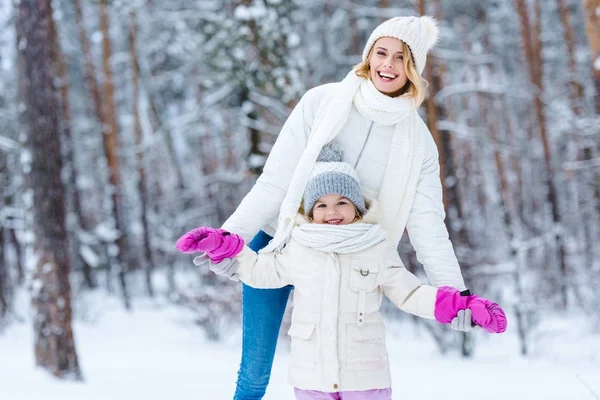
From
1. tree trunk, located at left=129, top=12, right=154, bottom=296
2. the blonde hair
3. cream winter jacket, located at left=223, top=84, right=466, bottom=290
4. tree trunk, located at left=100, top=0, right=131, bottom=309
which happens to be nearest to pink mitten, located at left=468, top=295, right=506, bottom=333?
cream winter jacket, located at left=223, top=84, right=466, bottom=290

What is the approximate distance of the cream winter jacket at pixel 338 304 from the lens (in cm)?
247

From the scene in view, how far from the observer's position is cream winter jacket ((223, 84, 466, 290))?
2.68 metres

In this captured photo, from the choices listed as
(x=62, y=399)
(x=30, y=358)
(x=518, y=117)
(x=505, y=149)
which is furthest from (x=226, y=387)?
(x=518, y=117)

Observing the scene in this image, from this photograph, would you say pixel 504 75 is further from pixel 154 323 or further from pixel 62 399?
pixel 62 399

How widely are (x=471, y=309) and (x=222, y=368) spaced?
17.2 ft

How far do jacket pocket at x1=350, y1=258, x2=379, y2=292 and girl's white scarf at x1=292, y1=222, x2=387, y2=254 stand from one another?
6cm

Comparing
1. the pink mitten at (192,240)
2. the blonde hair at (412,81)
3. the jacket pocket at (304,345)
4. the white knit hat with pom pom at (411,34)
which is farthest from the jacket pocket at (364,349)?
the white knit hat with pom pom at (411,34)

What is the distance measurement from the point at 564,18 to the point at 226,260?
13.4 meters

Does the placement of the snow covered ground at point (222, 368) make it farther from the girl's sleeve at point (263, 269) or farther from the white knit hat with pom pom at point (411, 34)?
the white knit hat with pom pom at point (411, 34)

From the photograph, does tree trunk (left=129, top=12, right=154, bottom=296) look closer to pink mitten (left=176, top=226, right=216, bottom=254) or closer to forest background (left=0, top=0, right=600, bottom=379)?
forest background (left=0, top=0, right=600, bottom=379)

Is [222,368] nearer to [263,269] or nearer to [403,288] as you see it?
[263,269]

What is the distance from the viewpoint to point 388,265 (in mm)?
2564

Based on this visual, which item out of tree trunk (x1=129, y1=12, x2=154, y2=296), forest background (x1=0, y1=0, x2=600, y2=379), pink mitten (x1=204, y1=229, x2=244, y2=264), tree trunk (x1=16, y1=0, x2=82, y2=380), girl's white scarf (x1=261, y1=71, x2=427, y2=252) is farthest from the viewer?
tree trunk (x1=129, y1=12, x2=154, y2=296)

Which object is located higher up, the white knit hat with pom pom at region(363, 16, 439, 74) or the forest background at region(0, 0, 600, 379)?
the forest background at region(0, 0, 600, 379)
